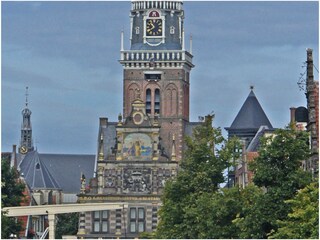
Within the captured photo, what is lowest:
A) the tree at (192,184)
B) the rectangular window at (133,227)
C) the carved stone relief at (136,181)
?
the tree at (192,184)

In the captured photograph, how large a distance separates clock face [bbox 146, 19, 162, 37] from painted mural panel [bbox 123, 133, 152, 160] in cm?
1667

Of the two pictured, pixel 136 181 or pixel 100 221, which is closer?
pixel 136 181

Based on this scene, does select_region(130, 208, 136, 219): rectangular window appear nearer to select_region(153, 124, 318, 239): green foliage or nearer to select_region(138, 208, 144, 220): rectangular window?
select_region(138, 208, 144, 220): rectangular window

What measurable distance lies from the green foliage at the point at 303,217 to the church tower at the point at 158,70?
11725 centimetres

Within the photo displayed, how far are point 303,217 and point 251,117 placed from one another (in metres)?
104

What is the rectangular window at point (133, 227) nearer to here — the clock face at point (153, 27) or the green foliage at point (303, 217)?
the clock face at point (153, 27)

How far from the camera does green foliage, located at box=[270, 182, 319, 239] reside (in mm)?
66062

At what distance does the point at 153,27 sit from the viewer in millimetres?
193250

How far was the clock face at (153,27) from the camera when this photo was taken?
633 feet

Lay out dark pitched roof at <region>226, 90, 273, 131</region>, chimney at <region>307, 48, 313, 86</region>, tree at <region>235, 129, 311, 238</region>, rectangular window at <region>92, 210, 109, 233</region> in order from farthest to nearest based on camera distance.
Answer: rectangular window at <region>92, 210, 109, 233</region> → dark pitched roof at <region>226, 90, 273, 131</region> → chimney at <region>307, 48, 313, 86</region> → tree at <region>235, 129, 311, 238</region>

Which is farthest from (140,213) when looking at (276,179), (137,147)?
(276,179)

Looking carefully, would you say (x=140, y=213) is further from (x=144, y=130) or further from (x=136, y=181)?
(x=144, y=130)

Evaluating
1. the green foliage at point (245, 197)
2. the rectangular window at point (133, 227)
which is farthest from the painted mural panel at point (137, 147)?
the green foliage at point (245, 197)

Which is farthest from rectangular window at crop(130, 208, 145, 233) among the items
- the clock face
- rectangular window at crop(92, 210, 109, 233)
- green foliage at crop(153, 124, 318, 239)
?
green foliage at crop(153, 124, 318, 239)
